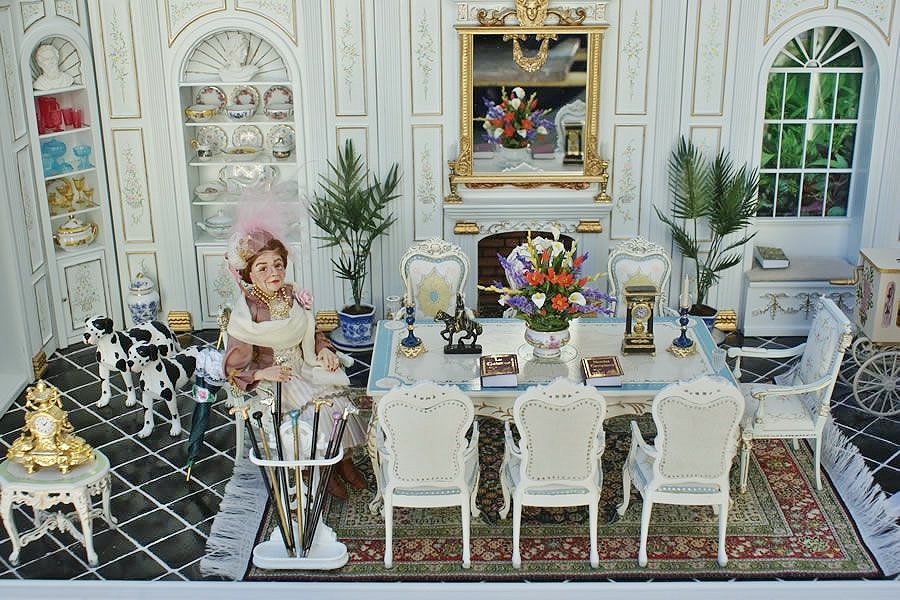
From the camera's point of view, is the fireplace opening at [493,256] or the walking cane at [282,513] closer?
the walking cane at [282,513]

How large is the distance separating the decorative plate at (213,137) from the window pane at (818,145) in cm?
479

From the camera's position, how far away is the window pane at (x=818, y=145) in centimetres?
812

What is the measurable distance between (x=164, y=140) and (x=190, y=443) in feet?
9.43

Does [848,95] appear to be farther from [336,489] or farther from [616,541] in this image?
[336,489]

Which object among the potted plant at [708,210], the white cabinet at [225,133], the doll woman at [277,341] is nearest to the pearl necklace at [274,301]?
the doll woman at [277,341]

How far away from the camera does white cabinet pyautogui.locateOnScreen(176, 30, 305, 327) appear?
799cm

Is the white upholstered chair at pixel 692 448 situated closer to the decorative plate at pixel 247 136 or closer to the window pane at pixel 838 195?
the window pane at pixel 838 195

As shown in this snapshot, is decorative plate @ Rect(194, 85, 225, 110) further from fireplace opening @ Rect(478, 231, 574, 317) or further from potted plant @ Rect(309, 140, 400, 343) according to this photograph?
fireplace opening @ Rect(478, 231, 574, 317)

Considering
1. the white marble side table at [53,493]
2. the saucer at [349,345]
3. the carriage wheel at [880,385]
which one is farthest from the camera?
the saucer at [349,345]

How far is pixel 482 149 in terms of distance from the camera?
7875 millimetres

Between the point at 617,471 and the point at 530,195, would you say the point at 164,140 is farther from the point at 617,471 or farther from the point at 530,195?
the point at 617,471

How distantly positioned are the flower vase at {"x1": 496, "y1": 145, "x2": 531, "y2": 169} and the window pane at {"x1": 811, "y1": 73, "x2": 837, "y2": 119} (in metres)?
2.35

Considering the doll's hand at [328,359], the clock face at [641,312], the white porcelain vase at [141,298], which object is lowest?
the white porcelain vase at [141,298]

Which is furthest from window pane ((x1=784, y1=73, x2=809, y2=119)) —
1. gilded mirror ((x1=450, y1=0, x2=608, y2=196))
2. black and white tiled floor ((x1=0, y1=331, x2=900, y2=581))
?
black and white tiled floor ((x1=0, y1=331, x2=900, y2=581))
